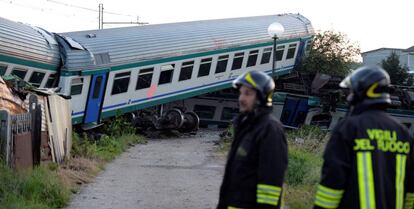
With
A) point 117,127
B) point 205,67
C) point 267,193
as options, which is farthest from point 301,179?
point 205,67

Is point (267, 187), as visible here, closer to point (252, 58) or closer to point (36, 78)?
point (36, 78)

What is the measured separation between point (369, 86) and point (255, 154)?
0.78m

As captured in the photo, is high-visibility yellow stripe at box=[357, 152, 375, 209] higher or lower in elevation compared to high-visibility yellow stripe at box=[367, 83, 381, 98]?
lower

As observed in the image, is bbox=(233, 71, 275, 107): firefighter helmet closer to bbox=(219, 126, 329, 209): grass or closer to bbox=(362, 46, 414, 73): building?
bbox=(219, 126, 329, 209): grass

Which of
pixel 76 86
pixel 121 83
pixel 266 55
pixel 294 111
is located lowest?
pixel 294 111

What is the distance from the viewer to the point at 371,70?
3609mm

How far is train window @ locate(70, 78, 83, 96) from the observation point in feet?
57.5

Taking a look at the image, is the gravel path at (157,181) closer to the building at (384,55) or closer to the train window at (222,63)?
the train window at (222,63)

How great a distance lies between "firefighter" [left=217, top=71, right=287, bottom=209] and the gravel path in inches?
172

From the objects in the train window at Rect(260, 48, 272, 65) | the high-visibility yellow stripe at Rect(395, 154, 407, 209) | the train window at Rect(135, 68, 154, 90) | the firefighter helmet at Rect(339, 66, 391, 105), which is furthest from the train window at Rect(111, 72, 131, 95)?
the high-visibility yellow stripe at Rect(395, 154, 407, 209)

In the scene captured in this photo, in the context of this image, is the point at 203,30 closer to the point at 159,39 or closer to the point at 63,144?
the point at 159,39

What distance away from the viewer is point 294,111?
24094mm

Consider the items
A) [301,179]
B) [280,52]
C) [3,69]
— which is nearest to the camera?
[301,179]

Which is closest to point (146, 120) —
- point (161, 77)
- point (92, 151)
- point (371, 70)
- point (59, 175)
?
point (161, 77)
